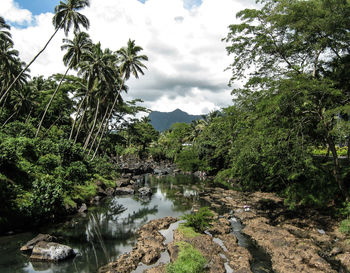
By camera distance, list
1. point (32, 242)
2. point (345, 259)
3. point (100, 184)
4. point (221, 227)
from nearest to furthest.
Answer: point (345, 259)
point (32, 242)
point (221, 227)
point (100, 184)

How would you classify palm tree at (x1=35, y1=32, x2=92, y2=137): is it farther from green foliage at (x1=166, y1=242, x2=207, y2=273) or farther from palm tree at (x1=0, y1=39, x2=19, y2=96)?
green foliage at (x1=166, y1=242, x2=207, y2=273)

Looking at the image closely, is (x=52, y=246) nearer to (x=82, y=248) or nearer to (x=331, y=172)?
(x=82, y=248)

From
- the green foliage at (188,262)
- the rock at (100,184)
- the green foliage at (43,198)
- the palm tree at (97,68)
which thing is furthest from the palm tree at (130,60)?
the green foliage at (188,262)

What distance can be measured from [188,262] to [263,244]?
227 inches

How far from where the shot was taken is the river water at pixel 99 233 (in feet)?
39.1

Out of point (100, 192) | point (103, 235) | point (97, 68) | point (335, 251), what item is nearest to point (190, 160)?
point (100, 192)

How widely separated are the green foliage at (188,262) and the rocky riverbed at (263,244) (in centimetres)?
45

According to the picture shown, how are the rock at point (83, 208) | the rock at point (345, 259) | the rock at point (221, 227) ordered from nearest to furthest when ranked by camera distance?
the rock at point (345, 259) → the rock at point (221, 227) → the rock at point (83, 208)

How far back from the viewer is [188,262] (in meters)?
10.8

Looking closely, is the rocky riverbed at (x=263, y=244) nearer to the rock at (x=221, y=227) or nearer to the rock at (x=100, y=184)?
the rock at (x=221, y=227)

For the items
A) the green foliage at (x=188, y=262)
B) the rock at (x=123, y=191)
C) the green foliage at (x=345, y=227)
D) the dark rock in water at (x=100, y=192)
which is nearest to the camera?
the green foliage at (x=188, y=262)

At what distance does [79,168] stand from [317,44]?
2371 cm

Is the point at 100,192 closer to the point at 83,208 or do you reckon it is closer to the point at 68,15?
the point at 83,208

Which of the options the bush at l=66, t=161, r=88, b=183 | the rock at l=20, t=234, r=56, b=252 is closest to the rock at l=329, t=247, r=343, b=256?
the rock at l=20, t=234, r=56, b=252
